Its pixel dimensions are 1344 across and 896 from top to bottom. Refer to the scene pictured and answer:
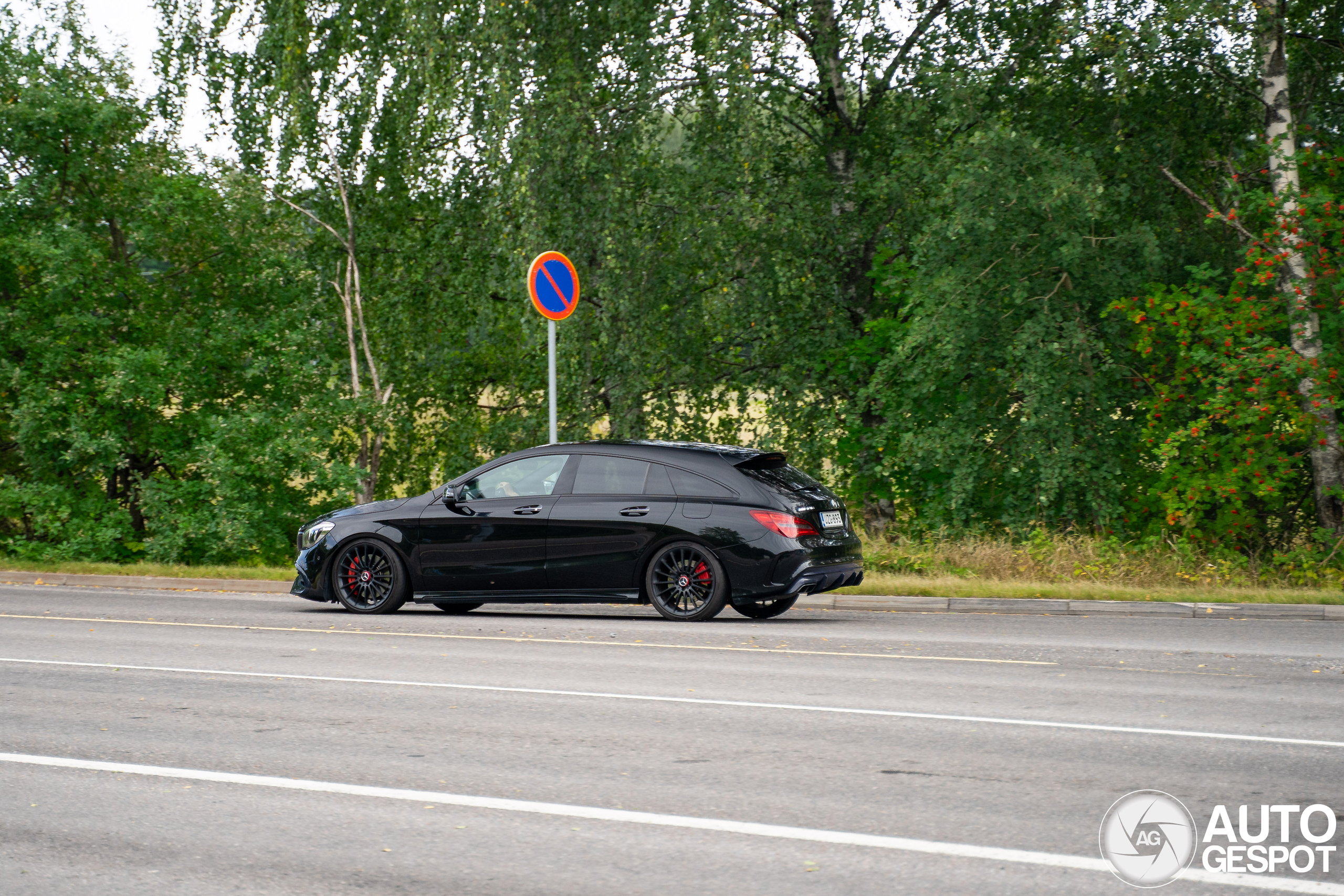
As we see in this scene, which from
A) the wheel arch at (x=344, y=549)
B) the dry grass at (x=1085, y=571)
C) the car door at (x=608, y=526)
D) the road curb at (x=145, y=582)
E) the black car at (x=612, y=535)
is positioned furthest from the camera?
the road curb at (x=145, y=582)

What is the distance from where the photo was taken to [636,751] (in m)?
6.90

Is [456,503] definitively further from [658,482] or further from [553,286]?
[553,286]

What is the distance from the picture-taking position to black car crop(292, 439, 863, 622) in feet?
40.8

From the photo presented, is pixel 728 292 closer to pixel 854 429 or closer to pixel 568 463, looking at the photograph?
pixel 854 429

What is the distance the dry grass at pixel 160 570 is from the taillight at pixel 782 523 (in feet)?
24.8

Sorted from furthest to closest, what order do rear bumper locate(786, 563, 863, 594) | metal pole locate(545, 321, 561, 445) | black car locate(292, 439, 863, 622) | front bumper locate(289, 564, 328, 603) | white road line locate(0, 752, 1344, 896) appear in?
metal pole locate(545, 321, 561, 445), front bumper locate(289, 564, 328, 603), black car locate(292, 439, 863, 622), rear bumper locate(786, 563, 863, 594), white road line locate(0, 752, 1344, 896)

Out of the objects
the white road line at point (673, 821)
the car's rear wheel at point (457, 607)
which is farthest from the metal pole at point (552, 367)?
the white road line at point (673, 821)

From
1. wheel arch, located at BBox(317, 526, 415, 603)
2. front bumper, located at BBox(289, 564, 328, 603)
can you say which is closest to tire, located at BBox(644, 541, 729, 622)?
wheel arch, located at BBox(317, 526, 415, 603)

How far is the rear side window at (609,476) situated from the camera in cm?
1299

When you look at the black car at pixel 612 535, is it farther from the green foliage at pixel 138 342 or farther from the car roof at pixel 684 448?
the green foliage at pixel 138 342

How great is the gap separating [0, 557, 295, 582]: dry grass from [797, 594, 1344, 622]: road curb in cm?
734

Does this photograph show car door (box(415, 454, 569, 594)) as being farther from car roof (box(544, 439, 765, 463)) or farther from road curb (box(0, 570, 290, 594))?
road curb (box(0, 570, 290, 594))

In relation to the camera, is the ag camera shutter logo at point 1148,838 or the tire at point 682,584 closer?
the ag camera shutter logo at point 1148,838

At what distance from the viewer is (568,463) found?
523 inches
